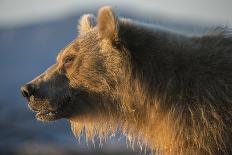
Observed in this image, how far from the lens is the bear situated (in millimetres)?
8328

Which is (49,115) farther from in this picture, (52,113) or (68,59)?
(68,59)

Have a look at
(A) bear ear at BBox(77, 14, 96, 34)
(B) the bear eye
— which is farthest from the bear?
(A) bear ear at BBox(77, 14, 96, 34)

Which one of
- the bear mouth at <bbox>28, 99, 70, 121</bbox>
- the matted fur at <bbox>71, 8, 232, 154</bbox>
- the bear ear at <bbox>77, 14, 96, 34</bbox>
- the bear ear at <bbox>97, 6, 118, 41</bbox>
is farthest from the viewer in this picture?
the bear ear at <bbox>77, 14, 96, 34</bbox>

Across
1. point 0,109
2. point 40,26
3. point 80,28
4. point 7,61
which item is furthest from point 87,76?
point 40,26

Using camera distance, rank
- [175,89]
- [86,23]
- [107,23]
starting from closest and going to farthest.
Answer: [175,89], [107,23], [86,23]

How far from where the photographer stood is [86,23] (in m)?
9.94

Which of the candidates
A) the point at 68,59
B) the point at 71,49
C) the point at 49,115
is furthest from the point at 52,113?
the point at 71,49

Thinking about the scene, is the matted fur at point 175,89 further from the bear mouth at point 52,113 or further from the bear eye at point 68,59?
the bear eye at point 68,59

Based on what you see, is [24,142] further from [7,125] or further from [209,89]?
[209,89]

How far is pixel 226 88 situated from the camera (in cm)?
830

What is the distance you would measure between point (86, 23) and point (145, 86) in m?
1.67

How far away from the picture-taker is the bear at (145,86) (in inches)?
328

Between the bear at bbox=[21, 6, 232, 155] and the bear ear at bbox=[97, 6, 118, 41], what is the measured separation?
0.4 inches

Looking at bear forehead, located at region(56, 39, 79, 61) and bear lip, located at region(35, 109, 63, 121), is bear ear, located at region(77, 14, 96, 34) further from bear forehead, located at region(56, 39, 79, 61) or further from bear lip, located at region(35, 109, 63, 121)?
bear lip, located at region(35, 109, 63, 121)
